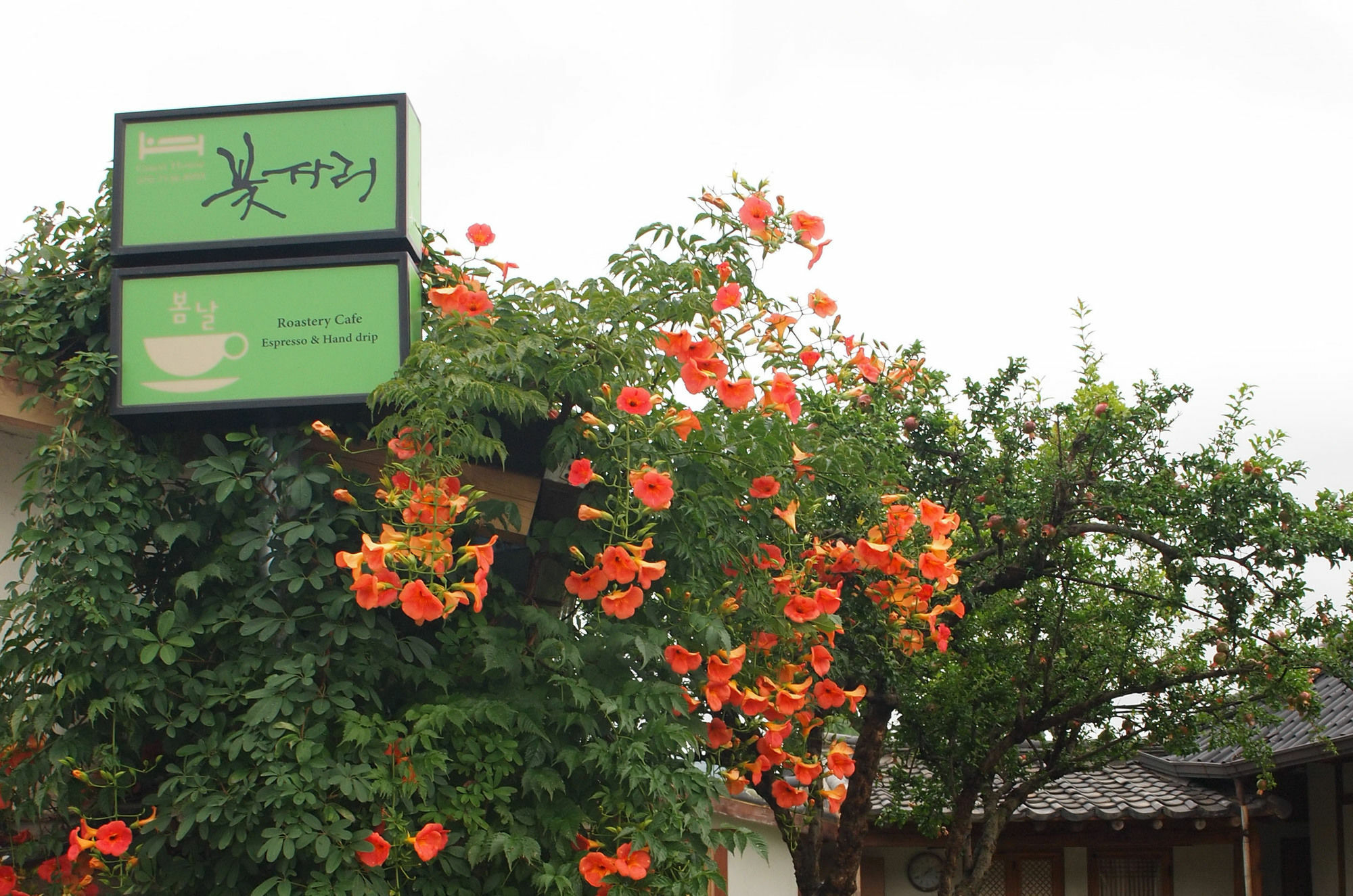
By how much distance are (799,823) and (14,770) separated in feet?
18.2

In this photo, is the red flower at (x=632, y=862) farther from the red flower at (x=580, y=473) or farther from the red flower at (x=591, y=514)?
the red flower at (x=580, y=473)

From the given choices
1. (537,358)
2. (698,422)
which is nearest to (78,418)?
(537,358)

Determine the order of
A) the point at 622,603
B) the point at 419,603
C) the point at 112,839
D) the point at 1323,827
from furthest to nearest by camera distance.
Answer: the point at 1323,827 → the point at 622,603 → the point at 112,839 → the point at 419,603

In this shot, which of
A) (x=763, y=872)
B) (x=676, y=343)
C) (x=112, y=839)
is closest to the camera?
(x=112, y=839)

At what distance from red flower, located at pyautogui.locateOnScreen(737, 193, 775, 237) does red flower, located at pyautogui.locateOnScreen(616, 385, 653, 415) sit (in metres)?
0.88

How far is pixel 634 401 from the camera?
13.4 feet

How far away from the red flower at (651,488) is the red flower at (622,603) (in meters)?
0.31

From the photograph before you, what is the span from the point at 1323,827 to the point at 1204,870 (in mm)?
1534

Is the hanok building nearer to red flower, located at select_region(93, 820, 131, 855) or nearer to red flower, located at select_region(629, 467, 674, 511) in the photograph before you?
red flower, located at select_region(629, 467, 674, 511)

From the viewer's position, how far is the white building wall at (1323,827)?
12.3 m

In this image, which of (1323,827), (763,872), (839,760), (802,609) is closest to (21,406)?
(802,609)

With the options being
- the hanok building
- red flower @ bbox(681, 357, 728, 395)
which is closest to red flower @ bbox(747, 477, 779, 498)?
red flower @ bbox(681, 357, 728, 395)

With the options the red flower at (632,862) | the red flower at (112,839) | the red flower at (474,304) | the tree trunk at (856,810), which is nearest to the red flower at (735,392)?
the red flower at (474,304)

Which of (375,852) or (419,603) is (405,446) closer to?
(419,603)
